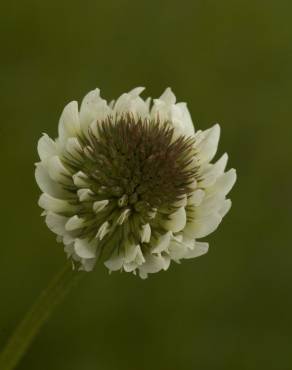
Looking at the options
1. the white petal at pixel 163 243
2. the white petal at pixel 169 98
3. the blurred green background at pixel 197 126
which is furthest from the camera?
the blurred green background at pixel 197 126

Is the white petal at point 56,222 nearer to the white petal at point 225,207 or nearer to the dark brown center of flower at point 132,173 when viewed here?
the dark brown center of flower at point 132,173

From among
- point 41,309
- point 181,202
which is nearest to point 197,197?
point 181,202

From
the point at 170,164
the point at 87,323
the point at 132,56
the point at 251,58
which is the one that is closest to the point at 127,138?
the point at 170,164

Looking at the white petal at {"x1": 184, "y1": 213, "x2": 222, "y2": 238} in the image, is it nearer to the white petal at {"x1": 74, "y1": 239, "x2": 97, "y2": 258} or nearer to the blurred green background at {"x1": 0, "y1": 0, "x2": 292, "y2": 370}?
the white petal at {"x1": 74, "y1": 239, "x2": 97, "y2": 258}

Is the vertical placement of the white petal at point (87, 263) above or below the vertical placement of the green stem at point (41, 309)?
above

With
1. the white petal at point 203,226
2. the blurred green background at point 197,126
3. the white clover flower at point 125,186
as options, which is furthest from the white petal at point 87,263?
the blurred green background at point 197,126

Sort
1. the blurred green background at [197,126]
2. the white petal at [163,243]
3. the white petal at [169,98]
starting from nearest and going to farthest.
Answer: the white petal at [163,243] → the white petal at [169,98] → the blurred green background at [197,126]

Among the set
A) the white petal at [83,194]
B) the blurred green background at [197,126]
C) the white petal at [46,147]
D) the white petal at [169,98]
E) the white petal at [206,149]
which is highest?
the white petal at [46,147]

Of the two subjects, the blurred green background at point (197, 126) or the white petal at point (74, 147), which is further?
the blurred green background at point (197, 126)

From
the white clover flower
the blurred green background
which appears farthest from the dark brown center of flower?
the blurred green background
